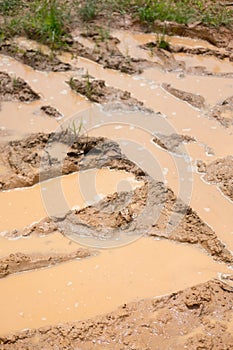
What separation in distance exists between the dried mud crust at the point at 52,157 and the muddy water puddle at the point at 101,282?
3.01 feet

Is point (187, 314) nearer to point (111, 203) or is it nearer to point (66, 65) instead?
point (111, 203)

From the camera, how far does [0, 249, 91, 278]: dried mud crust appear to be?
3207 millimetres

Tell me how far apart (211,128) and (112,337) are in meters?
2.52

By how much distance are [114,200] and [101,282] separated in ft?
2.51

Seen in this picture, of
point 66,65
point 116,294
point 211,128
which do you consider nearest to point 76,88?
point 66,65

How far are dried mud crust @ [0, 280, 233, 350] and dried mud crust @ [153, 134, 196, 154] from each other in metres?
1.62

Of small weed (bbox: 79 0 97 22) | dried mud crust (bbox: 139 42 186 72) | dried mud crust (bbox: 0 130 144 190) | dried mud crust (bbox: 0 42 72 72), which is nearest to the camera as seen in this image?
dried mud crust (bbox: 0 130 144 190)

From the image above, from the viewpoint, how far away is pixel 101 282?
3160mm

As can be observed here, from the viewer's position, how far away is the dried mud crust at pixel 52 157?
156 inches

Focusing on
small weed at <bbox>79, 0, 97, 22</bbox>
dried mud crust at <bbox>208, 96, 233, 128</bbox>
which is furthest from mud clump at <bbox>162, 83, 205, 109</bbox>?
small weed at <bbox>79, 0, 97, 22</bbox>

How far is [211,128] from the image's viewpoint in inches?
186

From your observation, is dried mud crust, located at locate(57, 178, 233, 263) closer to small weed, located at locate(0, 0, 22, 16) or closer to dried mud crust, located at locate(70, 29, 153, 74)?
dried mud crust, located at locate(70, 29, 153, 74)

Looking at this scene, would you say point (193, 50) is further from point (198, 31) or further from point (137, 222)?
point (137, 222)

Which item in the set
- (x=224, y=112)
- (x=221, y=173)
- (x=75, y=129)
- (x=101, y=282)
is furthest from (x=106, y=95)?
(x=101, y=282)
